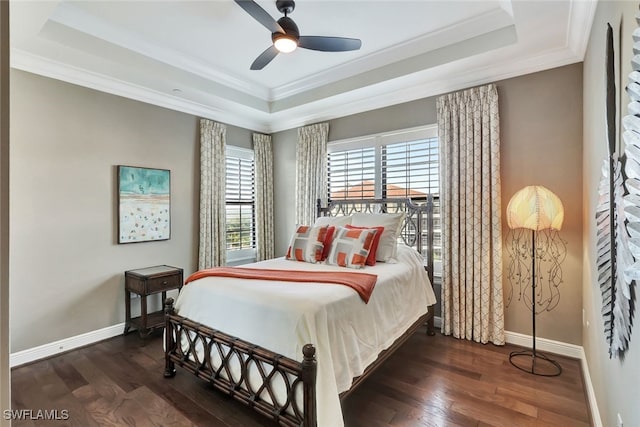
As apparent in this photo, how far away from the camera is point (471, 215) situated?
316 cm

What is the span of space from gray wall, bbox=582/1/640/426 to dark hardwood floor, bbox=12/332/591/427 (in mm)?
391

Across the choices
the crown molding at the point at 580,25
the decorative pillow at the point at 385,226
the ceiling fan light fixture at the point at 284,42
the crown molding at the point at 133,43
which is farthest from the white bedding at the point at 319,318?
the crown molding at the point at 133,43

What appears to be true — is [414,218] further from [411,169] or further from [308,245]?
[308,245]

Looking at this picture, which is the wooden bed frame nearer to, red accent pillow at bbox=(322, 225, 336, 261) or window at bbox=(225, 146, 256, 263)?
red accent pillow at bbox=(322, 225, 336, 261)

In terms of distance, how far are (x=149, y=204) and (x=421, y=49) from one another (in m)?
3.41

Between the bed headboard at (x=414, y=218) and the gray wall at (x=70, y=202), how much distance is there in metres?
2.62

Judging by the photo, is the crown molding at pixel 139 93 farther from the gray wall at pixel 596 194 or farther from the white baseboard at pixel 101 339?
the gray wall at pixel 596 194

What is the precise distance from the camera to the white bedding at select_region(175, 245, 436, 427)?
1.74 meters

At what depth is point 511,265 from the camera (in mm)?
3066

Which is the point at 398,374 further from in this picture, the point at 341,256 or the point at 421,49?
the point at 421,49

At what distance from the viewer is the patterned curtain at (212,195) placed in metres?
4.09

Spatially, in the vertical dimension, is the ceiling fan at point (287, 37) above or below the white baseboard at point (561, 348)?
above

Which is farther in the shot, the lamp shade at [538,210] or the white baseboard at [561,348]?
the lamp shade at [538,210]

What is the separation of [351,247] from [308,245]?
519 mm
